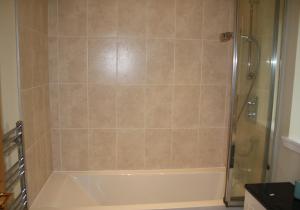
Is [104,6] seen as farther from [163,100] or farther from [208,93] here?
[208,93]

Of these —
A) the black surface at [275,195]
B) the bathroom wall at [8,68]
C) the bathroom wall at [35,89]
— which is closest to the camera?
the black surface at [275,195]

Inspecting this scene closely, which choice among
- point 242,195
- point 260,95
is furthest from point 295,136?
point 242,195

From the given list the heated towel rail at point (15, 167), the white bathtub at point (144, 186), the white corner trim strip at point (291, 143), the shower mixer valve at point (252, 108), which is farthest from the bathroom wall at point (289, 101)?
the heated towel rail at point (15, 167)

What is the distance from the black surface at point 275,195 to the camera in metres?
1.20

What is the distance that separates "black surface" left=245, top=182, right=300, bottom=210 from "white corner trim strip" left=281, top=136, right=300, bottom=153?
24 centimetres

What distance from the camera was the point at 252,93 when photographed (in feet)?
5.95

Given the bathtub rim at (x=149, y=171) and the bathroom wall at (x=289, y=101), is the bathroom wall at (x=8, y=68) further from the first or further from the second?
the bathroom wall at (x=289, y=101)

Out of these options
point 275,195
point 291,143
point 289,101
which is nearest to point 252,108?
point 289,101

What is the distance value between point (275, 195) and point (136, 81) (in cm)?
144

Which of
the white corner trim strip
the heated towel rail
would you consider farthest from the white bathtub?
the white corner trim strip

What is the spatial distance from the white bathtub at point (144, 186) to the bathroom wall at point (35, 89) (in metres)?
0.32

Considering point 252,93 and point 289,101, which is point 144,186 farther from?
point 289,101

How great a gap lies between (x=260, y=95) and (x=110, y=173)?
146 centimetres

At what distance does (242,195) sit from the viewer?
72.2 inches
